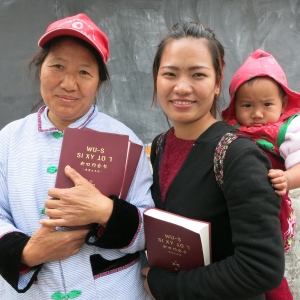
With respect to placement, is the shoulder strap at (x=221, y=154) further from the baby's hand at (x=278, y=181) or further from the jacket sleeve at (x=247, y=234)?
the baby's hand at (x=278, y=181)

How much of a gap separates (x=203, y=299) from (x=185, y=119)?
56 cm

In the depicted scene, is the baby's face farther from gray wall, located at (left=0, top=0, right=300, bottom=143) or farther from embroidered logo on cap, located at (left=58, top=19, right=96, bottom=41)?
gray wall, located at (left=0, top=0, right=300, bottom=143)

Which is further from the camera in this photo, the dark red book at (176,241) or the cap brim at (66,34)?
the cap brim at (66,34)

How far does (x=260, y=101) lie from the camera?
4.66 feet

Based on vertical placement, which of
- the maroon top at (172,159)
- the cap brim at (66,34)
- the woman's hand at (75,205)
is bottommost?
the woman's hand at (75,205)

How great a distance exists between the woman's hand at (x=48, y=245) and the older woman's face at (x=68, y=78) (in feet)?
1.37

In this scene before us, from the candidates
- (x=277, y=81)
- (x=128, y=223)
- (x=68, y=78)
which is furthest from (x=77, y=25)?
(x=277, y=81)

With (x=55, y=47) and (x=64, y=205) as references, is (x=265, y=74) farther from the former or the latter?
(x=64, y=205)

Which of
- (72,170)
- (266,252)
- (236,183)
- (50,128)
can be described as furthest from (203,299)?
(50,128)

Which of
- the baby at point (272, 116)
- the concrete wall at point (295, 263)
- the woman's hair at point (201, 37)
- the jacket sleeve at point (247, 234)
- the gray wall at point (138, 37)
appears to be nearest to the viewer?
the jacket sleeve at point (247, 234)

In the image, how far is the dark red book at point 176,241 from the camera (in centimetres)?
99

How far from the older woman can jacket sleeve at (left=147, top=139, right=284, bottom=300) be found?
290 millimetres

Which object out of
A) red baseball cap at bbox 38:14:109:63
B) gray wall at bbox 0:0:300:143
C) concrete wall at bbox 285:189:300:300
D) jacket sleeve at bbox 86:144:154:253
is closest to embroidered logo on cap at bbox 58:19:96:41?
red baseball cap at bbox 38:14:109:63

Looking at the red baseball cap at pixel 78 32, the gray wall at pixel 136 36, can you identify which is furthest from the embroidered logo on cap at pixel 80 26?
the gray wall at pixel 136 36
